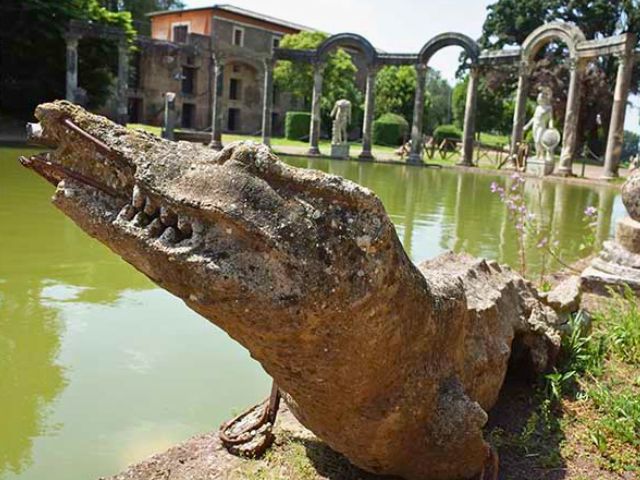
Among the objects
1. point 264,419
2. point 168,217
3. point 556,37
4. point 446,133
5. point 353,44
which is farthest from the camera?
point 446,133

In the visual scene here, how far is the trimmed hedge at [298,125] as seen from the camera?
4709 centimetres

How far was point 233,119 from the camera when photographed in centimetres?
5219

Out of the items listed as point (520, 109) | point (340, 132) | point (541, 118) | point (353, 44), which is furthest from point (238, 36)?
point (541, 118)

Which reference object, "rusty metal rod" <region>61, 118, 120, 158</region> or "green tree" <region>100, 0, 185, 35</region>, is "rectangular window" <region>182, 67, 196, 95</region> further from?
"rusty metal rod" <region>61, 118, 120, 158</region>

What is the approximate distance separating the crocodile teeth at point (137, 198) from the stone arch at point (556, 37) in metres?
27.7

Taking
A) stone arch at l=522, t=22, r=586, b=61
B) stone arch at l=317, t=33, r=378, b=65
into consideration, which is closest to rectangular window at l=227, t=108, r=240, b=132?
stone arch at l=317, t=33, r=378, b=65

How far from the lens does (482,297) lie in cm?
365

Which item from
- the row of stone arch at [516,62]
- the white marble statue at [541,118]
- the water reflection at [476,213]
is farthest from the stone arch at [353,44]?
the water reflection at [476,213]

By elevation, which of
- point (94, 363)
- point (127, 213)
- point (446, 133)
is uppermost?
point (446, 133)

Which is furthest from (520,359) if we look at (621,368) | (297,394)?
(297,394)

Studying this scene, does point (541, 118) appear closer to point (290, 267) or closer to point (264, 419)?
point (264, 419)

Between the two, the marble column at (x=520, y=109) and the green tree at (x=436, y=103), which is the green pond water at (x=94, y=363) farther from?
the green tree at (x=436, y=103)

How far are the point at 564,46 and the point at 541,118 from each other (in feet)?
67.5

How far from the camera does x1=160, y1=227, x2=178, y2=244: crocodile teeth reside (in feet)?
7.23
